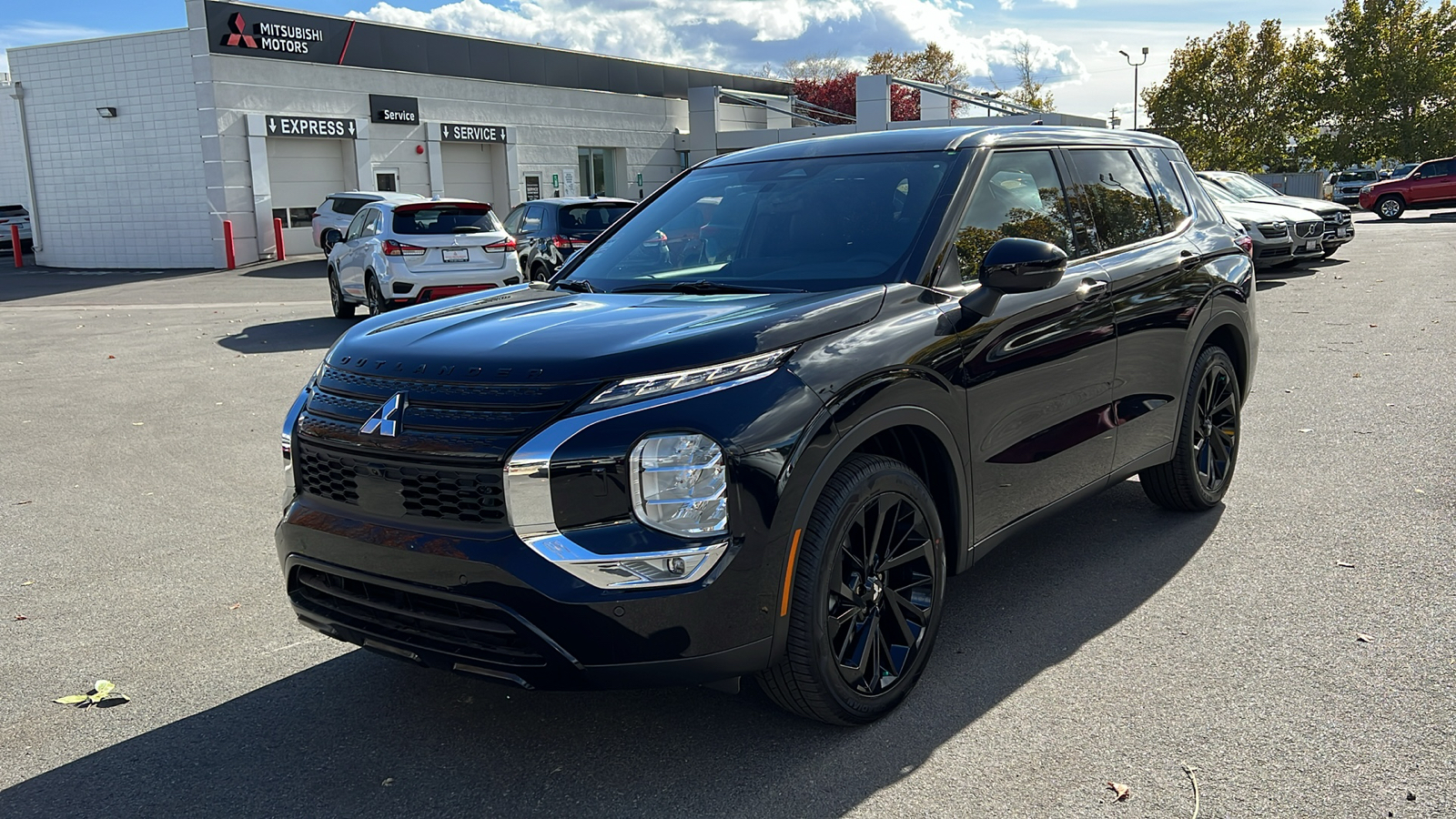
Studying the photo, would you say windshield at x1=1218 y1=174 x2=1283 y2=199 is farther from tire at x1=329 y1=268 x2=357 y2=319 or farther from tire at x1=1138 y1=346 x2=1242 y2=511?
tire at x1=1138 y1=346 x2=1242 y2=511

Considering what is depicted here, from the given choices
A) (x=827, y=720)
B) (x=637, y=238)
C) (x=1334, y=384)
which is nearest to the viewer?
(x=827, y=720)

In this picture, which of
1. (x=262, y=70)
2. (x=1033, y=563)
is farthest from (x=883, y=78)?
(x=1033, y=563)

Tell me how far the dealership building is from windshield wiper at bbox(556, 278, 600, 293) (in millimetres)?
27149

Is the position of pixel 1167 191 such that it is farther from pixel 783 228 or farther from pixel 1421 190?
pixel 1421 190

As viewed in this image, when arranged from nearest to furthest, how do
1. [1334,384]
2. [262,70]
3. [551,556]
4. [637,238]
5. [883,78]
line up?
1. [551,556]
2. [637,238]
3. [1334,384]
4. [262,70]
5. [883,78]

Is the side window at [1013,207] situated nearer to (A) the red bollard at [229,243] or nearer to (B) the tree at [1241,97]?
(A) the red bollard at [229,243]

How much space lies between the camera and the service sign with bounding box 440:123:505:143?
35.5 metres

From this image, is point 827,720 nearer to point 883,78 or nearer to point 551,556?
point 551,556

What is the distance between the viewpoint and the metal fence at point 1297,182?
5050 cm

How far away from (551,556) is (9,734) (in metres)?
2.05

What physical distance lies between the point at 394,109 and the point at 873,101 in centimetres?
1977

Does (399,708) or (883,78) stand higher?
(883,78)

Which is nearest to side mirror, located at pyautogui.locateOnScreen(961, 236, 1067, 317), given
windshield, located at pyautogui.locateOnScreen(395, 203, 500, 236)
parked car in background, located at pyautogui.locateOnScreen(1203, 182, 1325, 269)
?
windshield, located at pyautogui.locateOnScreen(395, 203, 500, 236)

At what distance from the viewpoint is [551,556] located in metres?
3.01
